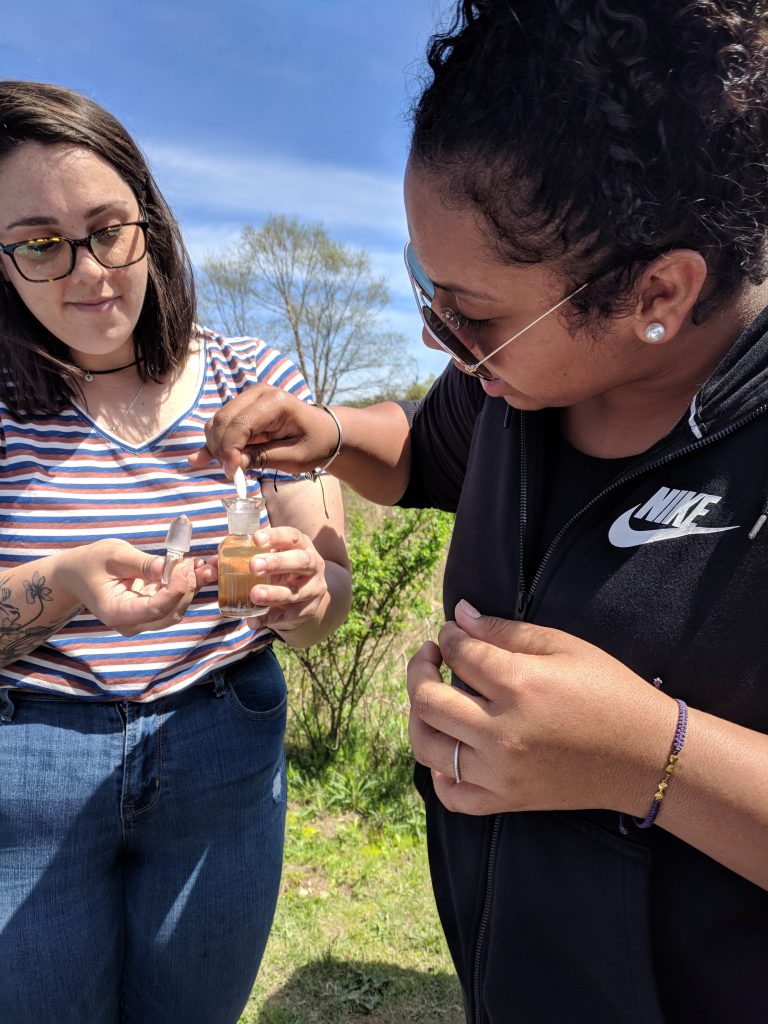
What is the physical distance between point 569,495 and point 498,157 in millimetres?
621

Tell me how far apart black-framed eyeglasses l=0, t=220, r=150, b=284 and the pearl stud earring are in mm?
1350

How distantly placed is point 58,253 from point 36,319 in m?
0.26

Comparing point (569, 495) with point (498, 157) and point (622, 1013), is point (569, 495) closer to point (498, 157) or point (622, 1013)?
point (498, 157)

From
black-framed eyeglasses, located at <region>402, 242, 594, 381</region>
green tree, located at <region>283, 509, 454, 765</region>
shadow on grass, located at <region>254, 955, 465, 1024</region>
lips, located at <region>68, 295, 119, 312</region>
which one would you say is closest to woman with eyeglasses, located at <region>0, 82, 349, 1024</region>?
lips, located at <region>68, 295, 119, 312</region>

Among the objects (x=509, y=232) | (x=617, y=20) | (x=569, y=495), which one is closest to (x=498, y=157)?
(x=509, y=232)

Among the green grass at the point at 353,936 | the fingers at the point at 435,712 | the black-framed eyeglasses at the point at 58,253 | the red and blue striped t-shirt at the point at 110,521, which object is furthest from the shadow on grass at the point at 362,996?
the black-framed eyeglasses at the point at 58,253

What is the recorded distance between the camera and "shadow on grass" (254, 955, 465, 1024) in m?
3.10

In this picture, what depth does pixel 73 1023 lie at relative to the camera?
176 cm

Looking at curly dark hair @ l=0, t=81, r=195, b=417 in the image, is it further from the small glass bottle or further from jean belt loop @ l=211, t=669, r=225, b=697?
jean belt loop @ l=211, t=669, r=225, b=697

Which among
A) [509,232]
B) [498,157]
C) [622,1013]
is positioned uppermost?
[498,157]

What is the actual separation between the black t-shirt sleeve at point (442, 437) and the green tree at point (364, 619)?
7.83ft

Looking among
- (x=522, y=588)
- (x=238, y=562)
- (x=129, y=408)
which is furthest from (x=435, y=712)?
(x=129, y=408)

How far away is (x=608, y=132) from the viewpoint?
109 centimetres

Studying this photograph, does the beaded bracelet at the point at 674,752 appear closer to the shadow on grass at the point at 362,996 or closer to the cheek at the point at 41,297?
the cheek at the point at 41,297
